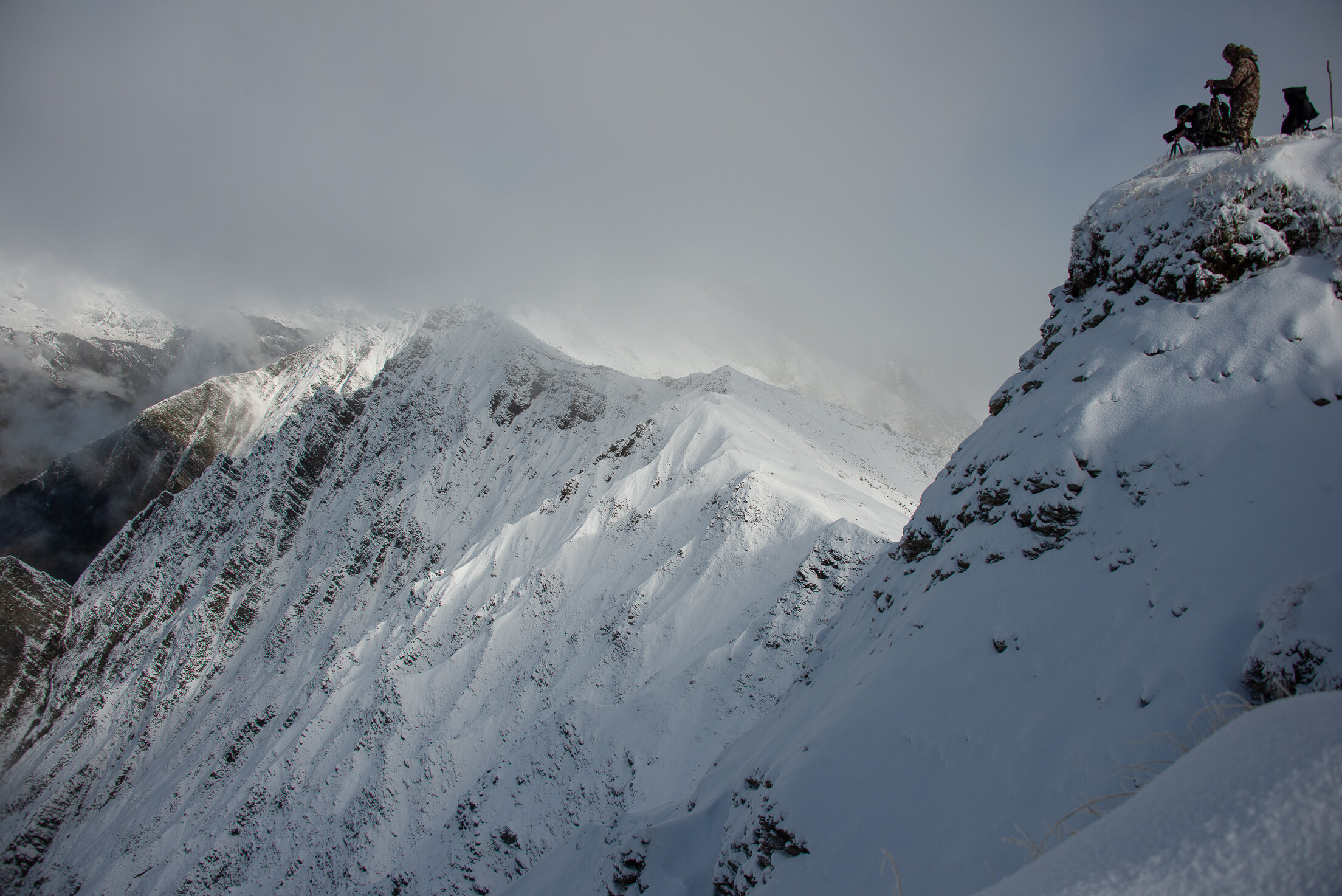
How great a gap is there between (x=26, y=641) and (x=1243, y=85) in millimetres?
172953

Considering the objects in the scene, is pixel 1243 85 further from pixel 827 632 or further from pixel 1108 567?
pixel 827 632

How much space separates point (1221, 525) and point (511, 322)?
91554 millimetres

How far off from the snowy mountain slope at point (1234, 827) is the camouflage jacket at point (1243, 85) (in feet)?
50.9

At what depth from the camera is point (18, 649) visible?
353ft

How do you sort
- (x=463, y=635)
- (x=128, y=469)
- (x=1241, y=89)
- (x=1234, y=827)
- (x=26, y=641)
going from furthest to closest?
1. (x=128, y=469)
2. (x=26, y=641)
3. (x=463, y=635)
4. (x=1241, y=89)
5. (x=1234, y=827)

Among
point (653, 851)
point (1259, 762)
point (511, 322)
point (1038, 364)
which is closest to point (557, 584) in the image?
point (653, 851)

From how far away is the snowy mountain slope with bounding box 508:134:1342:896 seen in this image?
21.4 feet

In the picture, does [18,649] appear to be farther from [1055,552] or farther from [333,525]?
[1055,552]

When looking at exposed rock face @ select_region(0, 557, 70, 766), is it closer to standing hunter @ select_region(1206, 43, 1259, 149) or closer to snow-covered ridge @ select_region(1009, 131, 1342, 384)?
snow-covered ridge @ select_region(1009, 131, 1342, 384)

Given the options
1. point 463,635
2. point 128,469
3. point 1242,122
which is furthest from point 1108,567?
point 128,469

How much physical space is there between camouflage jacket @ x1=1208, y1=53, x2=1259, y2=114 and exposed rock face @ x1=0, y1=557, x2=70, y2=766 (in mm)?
152638

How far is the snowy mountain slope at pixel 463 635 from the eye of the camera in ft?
86.1

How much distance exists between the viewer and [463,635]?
43500mm

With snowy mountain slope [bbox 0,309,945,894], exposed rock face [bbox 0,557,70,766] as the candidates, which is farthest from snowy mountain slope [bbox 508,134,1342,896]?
exposed rock face [bbox 0,557,70,766]
